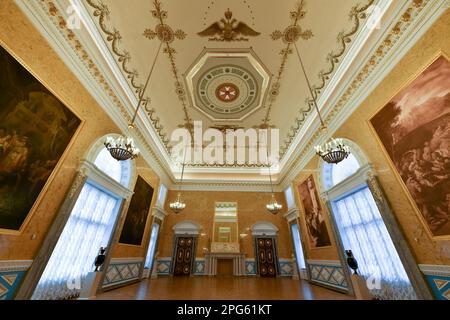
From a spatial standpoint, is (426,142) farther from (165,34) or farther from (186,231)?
(186,231)

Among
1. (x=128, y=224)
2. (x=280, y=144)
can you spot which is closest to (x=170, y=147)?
(x=128, y=224)

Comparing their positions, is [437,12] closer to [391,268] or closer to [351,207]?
[351,207]

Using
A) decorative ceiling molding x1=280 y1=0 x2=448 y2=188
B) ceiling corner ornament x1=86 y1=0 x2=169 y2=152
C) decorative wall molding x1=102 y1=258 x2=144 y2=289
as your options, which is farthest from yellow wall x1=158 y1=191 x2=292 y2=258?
decorative ceiling molding x1=280 y1=0 x2=448 y2=188

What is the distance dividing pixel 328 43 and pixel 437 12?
2104 millimetres

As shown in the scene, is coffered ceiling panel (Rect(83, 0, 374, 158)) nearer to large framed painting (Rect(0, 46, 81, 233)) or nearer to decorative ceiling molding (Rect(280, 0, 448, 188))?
decorative ceiling molding (Rect(280, 0, 448, 188))

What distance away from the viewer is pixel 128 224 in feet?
23.8

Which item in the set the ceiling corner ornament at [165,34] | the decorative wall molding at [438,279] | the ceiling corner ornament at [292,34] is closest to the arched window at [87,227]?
the ceiling corner ornament at [165,34]

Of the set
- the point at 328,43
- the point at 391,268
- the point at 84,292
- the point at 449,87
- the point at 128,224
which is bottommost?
the point at 84,292

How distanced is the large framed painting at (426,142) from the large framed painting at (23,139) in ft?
24.9

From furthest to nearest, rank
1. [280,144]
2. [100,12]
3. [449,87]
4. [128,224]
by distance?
[280,144], [128,224], [100,12], [449,87]

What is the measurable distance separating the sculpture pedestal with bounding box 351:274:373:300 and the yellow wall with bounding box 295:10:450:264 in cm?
189

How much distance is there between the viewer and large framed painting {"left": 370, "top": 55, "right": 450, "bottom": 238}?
328 cm

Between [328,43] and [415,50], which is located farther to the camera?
[328,43]

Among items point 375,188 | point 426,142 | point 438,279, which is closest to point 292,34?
point 426,142
